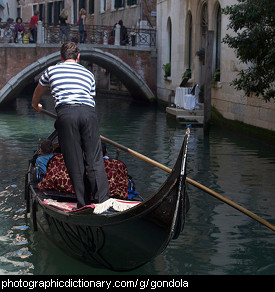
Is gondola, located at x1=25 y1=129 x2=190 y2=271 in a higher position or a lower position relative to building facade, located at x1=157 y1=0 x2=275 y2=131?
lower

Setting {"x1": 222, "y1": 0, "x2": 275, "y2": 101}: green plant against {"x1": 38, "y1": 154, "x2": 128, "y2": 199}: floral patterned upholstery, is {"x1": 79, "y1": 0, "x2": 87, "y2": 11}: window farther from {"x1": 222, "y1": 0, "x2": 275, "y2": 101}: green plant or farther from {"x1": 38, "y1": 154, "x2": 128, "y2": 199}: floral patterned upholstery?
{"x1": 38, "y1": 154, "x2": 128, "y2": 199}: floral patterned upholstery

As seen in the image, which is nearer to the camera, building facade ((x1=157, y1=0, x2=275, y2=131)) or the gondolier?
the gondolier

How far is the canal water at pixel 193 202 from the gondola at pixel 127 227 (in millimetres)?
209

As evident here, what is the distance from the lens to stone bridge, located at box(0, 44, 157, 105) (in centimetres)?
1538

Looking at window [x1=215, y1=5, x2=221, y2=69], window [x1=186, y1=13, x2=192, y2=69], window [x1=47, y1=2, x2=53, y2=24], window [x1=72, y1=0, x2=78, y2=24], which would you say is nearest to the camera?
window [x1=215, y1=5, x2=221, y2=69]

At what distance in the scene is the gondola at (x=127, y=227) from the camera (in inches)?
116

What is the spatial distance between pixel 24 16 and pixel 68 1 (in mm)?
5747

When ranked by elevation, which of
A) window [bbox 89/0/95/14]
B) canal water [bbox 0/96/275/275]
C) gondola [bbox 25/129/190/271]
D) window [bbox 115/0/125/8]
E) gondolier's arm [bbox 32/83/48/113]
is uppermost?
window [bbox 89/0/95/14]

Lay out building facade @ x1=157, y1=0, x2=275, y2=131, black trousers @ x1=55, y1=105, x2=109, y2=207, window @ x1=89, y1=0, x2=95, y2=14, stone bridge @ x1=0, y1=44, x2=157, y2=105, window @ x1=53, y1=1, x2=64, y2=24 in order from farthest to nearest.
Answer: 1. window @ x1=53, y1=1, x2=64, y2=24
2. window @ x1=89, y1=0, x2=95, y2=14
3. stone bridge @ x1=0, y1=44, x2=157, y2=105
4. building facade @ x1=157, y1=0, x2=275, y2=131
5. black trousers @ x1=55, y1=105, x2=109, y2=207

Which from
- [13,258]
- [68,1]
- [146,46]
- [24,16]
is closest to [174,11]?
[146,46]

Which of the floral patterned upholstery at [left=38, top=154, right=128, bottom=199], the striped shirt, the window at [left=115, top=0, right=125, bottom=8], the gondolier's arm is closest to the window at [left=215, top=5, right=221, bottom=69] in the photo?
the window at [left=115, top=0, right=125, bottom=8]

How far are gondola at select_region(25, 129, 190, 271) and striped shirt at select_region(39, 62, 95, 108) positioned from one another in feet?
2.03

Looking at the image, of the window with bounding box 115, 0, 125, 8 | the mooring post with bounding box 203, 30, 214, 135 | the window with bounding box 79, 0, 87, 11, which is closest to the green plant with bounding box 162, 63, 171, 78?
the window with bounding box 115, 0, 125, 8

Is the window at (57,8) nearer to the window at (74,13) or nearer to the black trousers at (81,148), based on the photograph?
the window at (74,13)
